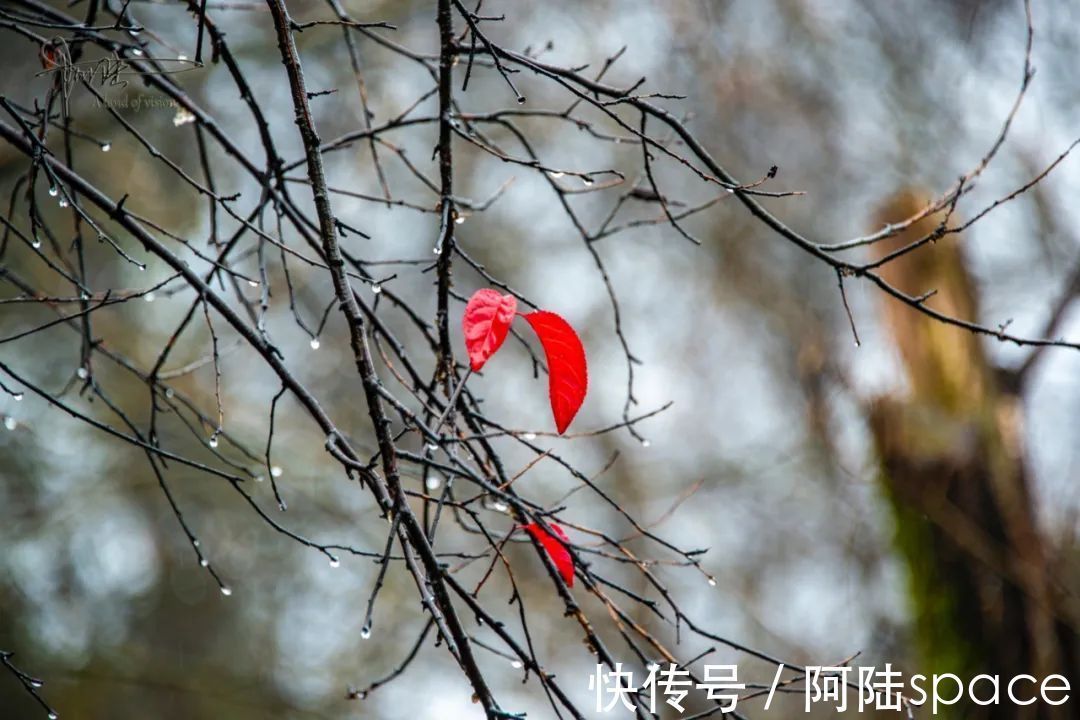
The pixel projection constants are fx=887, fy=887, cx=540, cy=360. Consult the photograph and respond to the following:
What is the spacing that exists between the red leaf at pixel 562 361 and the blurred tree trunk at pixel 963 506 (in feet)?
6.62

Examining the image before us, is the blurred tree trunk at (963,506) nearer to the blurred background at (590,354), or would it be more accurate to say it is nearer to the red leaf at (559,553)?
the blurred background at (590,354)

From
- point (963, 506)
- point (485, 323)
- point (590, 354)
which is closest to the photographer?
point (485, 323)

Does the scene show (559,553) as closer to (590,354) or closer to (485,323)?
(485,323)

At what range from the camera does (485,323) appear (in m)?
1.33

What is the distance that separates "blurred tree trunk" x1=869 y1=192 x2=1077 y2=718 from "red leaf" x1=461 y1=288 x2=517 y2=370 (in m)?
2.12

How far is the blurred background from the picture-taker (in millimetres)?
4223

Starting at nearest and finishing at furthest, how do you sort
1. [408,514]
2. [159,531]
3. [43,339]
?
[408,514], [43,339], [159,531]

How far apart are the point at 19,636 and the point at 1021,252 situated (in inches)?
208

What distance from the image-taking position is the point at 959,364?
3252 millimetres

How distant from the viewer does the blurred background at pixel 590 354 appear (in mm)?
4223

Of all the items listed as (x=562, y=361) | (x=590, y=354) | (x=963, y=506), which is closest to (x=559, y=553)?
(x=562, y=361)

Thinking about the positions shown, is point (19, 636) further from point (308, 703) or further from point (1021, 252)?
point (1021, 252)

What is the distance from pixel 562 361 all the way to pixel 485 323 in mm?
132

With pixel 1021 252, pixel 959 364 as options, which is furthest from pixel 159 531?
pixel 1021 252
